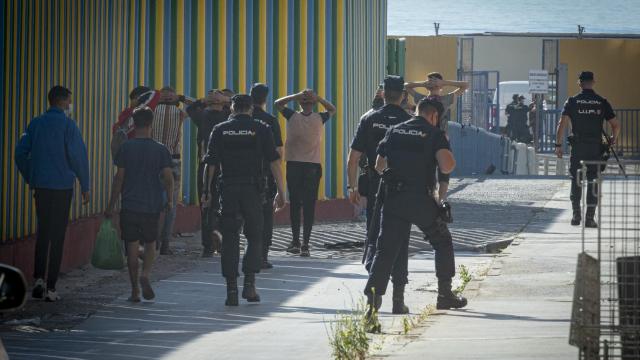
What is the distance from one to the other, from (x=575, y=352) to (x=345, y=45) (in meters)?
12.8

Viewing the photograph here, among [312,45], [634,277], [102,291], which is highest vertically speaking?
[312,45]

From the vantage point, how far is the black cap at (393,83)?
12.3 m

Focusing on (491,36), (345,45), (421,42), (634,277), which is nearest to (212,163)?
(634,277)

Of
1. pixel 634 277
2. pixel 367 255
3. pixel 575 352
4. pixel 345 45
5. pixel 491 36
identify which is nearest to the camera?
pixel 634 277

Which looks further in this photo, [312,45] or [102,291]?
[312,45]

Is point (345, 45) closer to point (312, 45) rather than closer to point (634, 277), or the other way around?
point (312, 45)

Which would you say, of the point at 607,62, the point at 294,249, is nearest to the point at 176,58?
the point at 294,249

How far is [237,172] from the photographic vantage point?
12.4 metres

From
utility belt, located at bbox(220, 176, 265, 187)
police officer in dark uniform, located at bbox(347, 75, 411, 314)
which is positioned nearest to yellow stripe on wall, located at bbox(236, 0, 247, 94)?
police officer in dark uniform, located at bbox(347, 75, 411, 314)

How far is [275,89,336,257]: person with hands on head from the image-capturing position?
53.6ft

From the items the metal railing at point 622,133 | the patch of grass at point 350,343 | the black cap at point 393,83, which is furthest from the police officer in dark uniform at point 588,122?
the metal railing at point 622,133

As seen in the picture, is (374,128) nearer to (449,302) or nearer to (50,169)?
(449,302)

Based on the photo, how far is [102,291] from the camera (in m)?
13.6

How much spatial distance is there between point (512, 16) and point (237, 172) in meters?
58.5
